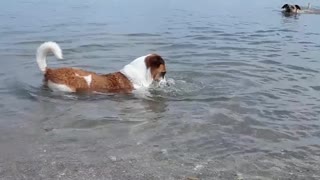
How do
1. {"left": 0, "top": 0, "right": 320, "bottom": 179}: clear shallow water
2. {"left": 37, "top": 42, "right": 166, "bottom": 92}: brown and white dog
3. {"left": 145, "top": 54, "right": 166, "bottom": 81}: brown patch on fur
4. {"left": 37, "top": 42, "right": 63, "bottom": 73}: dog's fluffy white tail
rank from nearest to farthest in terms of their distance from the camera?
{"left": 0, "top": 0, "right": 320, "bottom": 179}: clear shallow water
{"left": 37, "top": 42, "right": 63, "bottom": 73}: dog's fluffy white tail
{"left": 37, "top": 42, "right": 166, "bottom": 92}: brown and white dog
{"left": 145, "top": 54, "right": 166, "bottom": 81}: brown patch on fur

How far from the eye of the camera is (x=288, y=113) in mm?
6902

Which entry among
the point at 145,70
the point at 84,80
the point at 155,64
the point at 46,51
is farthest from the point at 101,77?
the point at 46,51

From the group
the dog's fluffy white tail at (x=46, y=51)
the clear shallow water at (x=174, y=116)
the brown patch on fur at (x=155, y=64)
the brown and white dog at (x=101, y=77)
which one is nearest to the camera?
the clear shallow water at (x=174, y=116)

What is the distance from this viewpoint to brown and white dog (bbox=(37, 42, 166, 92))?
7.51 m

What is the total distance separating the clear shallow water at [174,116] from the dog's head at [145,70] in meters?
0.25

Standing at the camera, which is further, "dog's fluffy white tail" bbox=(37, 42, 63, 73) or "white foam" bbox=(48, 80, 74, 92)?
"white foam" bbox=(48, 80, 74, 92)

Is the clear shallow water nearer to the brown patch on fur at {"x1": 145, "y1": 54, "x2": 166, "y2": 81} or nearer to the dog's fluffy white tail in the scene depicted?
the brown patch on fur at {"x1": 145, "y1": 54, "x2": 166, "y2": 81}

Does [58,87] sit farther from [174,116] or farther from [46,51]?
[174,116]

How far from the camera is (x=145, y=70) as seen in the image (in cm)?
820

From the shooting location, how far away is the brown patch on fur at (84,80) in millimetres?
7559

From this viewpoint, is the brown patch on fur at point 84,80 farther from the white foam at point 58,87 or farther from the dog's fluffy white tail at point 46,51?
the dog's fluffy white tail at point 46,51

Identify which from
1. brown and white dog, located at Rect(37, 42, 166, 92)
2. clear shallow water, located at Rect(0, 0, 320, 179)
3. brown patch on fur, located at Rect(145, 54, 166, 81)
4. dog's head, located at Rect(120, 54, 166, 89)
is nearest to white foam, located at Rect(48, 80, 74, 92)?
brown and white dog, located at Rect(37, 42, 166, 92)

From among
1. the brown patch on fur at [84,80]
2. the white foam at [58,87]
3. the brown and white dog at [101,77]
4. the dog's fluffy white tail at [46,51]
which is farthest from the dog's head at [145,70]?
the dog's fluffy white tail at [46,51]

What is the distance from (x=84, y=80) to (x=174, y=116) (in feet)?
6.22
